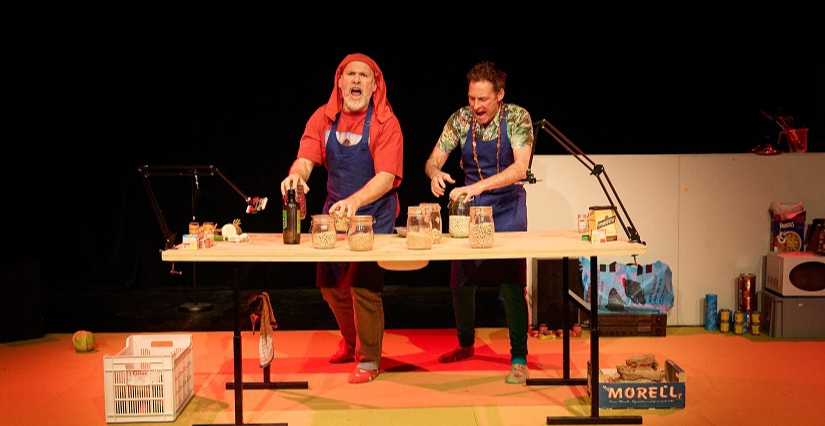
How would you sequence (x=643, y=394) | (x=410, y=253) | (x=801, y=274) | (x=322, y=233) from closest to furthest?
1. (x=410, y=253)
2. (x=322, y=233)
3. (x=643, y=394)
4. (x=801, y=274)

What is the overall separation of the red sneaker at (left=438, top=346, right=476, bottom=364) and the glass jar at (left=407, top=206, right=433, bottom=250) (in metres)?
1.34

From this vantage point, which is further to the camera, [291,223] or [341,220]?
[341,220]

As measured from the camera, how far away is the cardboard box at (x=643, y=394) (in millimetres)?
3377

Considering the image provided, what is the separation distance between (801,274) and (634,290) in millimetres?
1044

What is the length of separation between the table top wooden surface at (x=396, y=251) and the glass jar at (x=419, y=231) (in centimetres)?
3

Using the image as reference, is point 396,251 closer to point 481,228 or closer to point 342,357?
point 481,228

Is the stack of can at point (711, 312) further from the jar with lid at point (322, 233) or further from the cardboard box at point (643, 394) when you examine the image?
the jar with lid at point (322, 233)

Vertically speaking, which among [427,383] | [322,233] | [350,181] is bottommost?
[427,383]

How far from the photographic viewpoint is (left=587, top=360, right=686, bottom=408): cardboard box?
3.38 m

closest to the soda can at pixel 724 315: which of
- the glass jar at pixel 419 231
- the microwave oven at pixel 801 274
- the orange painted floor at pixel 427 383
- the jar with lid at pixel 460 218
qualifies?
the orange painted floor at pixel 427 383

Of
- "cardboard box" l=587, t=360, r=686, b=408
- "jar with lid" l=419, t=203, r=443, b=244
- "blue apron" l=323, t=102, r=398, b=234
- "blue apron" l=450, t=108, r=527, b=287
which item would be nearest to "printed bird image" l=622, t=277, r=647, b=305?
"blue apron" l=450, t=108, r=527, b=287

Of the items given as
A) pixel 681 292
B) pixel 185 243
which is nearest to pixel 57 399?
pixel 185 243

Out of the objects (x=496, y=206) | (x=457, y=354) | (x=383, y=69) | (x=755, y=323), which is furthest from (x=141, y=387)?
(x=755, y=323)

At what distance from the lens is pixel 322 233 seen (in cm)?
314
